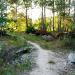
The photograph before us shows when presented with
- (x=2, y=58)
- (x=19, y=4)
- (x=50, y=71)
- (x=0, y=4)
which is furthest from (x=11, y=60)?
(x=19, y=4)

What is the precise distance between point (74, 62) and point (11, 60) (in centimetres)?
371

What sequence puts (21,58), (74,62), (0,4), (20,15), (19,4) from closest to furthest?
(74,62), (21,58), (0,4), (19,4), (20,15)

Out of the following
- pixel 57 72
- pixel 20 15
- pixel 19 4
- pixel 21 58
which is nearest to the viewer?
pixel 57 72

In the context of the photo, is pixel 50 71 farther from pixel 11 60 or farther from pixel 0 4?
pixel 0 4

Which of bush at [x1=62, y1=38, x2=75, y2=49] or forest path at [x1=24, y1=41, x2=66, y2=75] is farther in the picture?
bush at [x1=62, y1=38, x2=75, y2=49]

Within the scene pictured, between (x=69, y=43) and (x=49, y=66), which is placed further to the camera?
(x=69, y=43)

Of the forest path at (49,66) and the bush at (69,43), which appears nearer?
the forest path at (49,66)

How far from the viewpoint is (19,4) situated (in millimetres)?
41625

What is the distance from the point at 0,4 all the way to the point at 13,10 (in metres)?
22.5

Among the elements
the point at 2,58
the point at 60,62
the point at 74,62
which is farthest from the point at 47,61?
the point at 2,58

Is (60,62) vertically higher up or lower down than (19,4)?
lower down

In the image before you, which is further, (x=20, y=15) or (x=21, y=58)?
(x=20, y=15)

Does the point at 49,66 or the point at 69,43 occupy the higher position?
the point at 49,66

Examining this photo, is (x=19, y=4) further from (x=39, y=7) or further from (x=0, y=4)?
(x=0, y=4)
